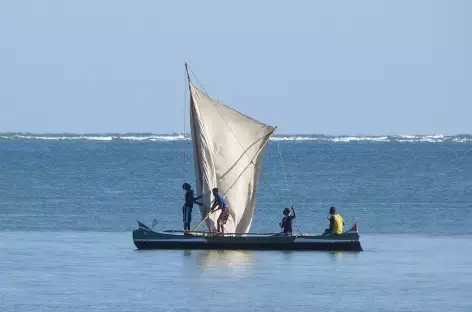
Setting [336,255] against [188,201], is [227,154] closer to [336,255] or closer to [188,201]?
[188,201]

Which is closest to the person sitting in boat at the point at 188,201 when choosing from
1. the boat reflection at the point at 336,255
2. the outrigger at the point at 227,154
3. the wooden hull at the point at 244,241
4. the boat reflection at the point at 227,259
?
the outrigger at the point at 227,154

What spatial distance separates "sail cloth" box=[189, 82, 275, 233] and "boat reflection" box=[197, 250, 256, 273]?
7.03 feet

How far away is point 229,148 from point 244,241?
2.90 meters

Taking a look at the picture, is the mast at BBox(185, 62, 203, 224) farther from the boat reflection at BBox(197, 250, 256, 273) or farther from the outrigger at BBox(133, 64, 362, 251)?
the boat reflection at BBox(197, 250, 256, 273)

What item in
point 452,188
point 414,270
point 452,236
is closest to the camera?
point 414,270

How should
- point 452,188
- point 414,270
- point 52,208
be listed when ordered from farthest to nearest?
point 452,188
point 52,208
point 414,270

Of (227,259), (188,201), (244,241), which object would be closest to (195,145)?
(188,201)

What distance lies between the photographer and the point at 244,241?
4028cm

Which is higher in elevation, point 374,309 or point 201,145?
point 201,145

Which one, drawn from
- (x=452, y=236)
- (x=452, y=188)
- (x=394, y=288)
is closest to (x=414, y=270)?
(x=394, y=288)

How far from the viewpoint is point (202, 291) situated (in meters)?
32.0

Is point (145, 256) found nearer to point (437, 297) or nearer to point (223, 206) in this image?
→ point (223, 206)

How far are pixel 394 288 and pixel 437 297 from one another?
4.91 ft

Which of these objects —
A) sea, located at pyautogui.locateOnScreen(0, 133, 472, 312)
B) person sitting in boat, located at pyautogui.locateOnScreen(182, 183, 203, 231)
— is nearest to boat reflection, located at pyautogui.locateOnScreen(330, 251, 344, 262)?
sea, located at pyautogui.locateOnScreen(0, 133, 472, 312)
